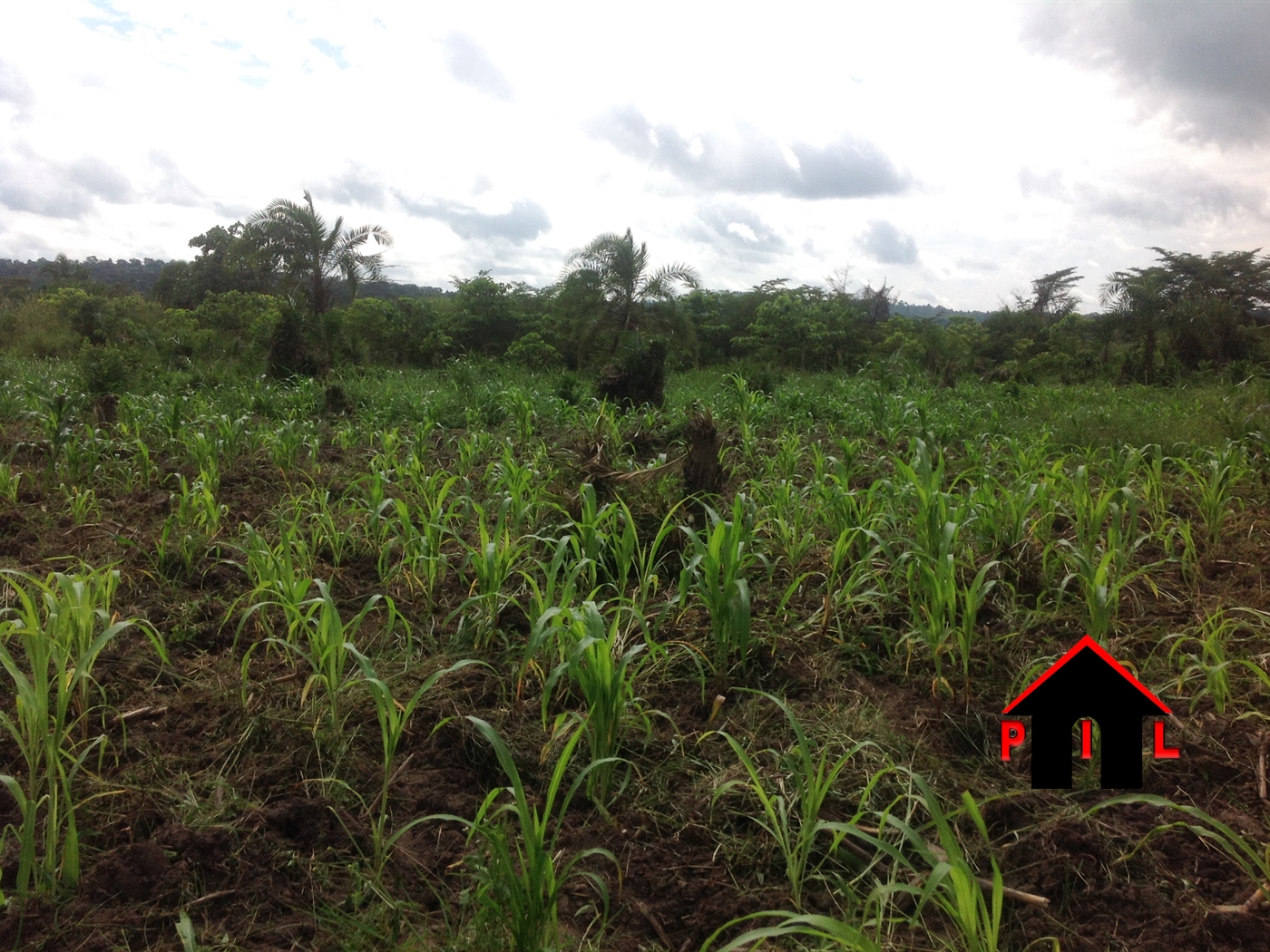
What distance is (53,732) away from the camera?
1.96 meters

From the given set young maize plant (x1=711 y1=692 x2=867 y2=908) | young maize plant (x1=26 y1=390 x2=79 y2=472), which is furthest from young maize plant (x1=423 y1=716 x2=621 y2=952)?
young maize plant (x1=26 y1=390 x2=79 y2=472)

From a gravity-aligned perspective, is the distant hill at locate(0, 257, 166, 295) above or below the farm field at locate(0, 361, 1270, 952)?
above

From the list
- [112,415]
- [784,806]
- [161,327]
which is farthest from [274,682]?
[161,327]

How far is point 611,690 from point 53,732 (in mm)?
1449

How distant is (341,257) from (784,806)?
51.1ft

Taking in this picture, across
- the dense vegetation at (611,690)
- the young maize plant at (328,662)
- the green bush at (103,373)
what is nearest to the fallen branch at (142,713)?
the dense vegetation at (611,690)

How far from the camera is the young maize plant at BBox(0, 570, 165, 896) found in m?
1.59

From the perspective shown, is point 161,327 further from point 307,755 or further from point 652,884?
point 652,884

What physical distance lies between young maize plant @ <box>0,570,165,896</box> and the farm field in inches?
0.5

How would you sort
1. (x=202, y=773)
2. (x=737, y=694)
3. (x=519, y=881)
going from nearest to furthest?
(x=519, y=881), (x=202, y=773), (x=737, y=694)

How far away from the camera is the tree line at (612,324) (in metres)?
12.1

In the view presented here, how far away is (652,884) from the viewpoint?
65.1 inches

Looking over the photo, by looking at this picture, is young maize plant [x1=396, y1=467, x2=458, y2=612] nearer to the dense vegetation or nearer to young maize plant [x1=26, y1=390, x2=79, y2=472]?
the dense vegetation

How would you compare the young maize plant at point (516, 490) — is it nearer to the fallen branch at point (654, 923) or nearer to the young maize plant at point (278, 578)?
the young maize plant at point (278, 578)
